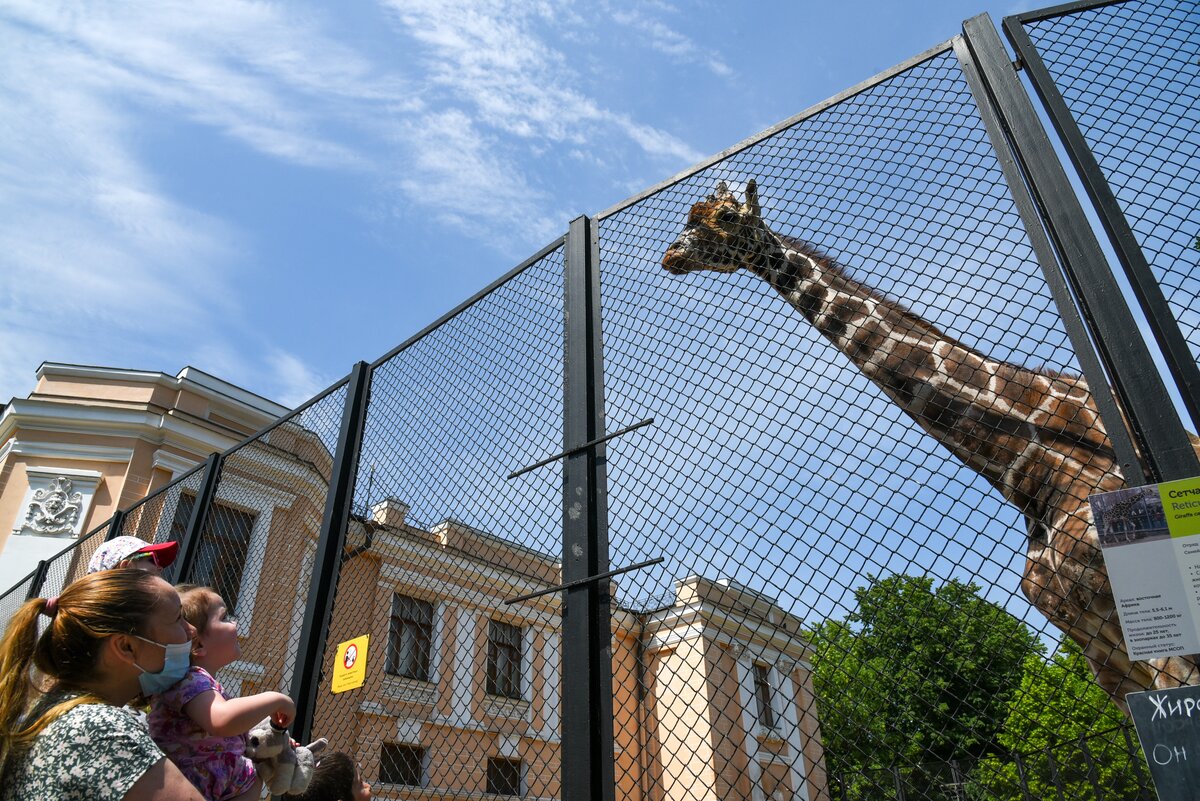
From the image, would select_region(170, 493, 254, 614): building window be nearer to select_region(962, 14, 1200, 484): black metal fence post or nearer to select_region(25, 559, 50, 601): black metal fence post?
select_region(25, 559, 50, 601): black metal fence post

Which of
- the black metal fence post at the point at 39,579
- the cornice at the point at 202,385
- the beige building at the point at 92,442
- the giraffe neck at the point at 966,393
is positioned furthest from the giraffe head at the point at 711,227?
the beige building at the point at 92,442

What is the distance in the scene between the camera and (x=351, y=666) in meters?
3.53

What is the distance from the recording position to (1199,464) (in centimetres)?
182

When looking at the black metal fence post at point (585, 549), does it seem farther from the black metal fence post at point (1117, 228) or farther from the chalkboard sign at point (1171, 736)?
the black metal fence post at point (1117, 228)

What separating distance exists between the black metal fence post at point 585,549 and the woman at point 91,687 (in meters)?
1.07

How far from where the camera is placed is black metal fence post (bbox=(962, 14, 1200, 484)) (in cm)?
186

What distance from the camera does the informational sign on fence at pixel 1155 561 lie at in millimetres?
1702

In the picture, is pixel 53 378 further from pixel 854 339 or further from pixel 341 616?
pixel 854 339

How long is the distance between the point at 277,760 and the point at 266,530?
A: 619 centimetres

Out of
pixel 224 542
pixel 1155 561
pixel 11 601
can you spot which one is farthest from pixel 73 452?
pixel 1155 561

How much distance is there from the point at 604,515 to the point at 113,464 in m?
13.9

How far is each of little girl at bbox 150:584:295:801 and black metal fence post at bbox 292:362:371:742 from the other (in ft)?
3.68

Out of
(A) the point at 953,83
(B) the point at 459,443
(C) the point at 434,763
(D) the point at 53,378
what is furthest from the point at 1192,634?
(D) the point at 53,378

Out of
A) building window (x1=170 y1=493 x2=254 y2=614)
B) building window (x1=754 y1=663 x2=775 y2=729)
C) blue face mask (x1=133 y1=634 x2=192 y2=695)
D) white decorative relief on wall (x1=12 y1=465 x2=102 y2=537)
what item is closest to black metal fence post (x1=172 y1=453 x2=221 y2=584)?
building window (x1=170 y1=493 x2=254 y2=614)
